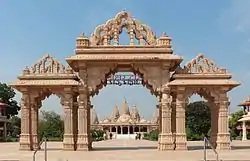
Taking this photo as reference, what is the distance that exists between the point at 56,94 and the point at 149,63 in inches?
215

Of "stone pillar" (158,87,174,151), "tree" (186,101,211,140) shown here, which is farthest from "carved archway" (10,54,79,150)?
"tree" (186,101,211,140)

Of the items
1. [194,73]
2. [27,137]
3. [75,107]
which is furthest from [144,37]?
[27,137]

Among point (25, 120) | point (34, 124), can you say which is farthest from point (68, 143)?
point (25, 120)

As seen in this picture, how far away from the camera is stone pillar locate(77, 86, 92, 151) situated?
2398 centimetres

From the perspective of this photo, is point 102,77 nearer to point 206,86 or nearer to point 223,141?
point 206,86

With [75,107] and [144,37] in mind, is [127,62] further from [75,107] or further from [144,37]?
[75,107]

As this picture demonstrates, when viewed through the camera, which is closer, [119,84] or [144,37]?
[144,37]

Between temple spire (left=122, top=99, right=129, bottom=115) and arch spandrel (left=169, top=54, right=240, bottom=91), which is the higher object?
arch spandrel (left=169, top=54, right=240, bottom=91)

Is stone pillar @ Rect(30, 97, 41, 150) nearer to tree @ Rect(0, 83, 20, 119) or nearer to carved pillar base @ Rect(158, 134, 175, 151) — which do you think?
carved pillar base @ Rect(158, 134, 175, 151)

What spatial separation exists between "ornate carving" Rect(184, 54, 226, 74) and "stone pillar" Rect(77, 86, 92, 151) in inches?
231

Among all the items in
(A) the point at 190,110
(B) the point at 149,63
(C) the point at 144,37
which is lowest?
(A) the point at 190,110

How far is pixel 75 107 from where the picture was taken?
976 inches

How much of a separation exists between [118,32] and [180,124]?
616cm

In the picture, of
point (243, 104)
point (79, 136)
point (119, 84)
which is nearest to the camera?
point (79, 136)
